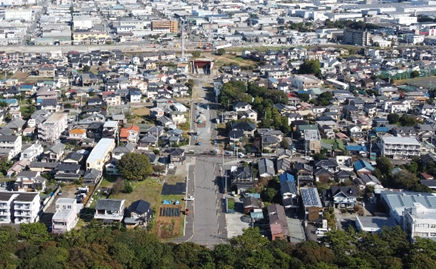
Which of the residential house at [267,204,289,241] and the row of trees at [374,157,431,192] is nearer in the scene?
the residential house at [267,204,289,241]

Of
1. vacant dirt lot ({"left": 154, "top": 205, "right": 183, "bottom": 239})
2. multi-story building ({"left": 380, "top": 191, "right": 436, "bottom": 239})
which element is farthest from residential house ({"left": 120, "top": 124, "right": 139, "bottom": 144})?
multi-story building ({"left": 380, "top": 191, "right": 436, "bottom": 239})

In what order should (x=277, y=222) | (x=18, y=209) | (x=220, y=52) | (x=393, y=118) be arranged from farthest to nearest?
(x=220, y=52)
(x=393, y=118)
(x=18, y=209)
(x=277, y=222)

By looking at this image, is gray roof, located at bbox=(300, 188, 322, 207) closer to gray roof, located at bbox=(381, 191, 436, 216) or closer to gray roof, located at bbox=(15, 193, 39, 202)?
gray roof, located at bbox=(381, 191, 436, 216)

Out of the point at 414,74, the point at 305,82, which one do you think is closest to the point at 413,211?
the point at 305,82

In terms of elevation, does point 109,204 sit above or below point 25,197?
below

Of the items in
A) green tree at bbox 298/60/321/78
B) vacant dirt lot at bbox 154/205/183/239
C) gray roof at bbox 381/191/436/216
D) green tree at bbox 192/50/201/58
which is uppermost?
green tree at bbox 192/50/201/58

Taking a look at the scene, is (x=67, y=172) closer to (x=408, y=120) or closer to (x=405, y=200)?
(x=405, y=200)

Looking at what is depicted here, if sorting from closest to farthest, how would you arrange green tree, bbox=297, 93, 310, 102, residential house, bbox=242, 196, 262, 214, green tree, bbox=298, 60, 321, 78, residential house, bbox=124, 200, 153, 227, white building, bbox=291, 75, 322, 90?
residential house, bbox=124, 200, 153, 227 < residential house, bbox=242, 196, 262, 214 < green tree, bbox=297, 93, 310, 102 < white building, bbox=291, 75, 322, 90 < green tree, bbox=298, 60, 321, 78
